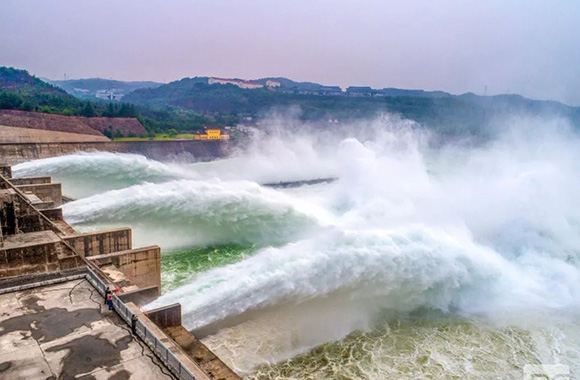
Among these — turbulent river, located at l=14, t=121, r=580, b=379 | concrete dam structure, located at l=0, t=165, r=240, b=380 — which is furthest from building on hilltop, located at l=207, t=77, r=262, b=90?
concrete dam structure, located at l=0, t=165, r=240, b=380

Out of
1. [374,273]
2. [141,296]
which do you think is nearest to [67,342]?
[141,296]

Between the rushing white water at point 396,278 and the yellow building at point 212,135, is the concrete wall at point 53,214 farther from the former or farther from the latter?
the yellow building at point 212,135

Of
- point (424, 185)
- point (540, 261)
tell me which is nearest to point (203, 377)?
point (540, 261)

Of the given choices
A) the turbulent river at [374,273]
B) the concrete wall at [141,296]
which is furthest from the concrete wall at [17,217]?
the concrete wall at [141,296]

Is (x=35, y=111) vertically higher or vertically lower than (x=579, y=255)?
higher

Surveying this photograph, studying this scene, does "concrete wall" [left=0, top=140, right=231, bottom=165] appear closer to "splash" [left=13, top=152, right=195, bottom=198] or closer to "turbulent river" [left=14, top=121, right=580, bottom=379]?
"splash" [left=13, top=152, right=195, bottom=198]

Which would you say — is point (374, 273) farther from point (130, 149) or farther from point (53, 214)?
point (130, 149)

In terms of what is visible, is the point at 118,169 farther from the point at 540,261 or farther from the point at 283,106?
the point at 283,106
